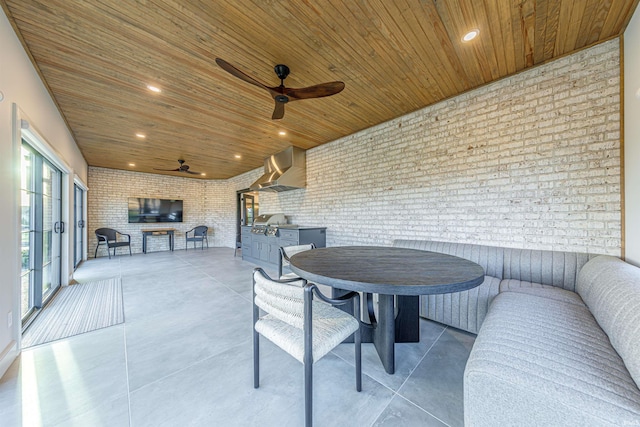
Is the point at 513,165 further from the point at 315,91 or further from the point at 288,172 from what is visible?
the point at 288,172

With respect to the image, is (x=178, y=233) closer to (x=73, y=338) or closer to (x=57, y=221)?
(x=57, y=221)

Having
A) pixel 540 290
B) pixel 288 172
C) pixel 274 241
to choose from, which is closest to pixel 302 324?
pixel 540 290

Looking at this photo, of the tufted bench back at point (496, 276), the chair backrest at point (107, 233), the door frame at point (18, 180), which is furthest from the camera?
the chair backrest at point (107, 233)

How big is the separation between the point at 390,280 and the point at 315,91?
1.92 metres

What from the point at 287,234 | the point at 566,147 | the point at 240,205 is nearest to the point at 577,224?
the point at 566,147

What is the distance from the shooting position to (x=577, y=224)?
7.15 ft

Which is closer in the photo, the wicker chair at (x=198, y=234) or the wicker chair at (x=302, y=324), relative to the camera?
the wicker chair at (x=302, y=324)

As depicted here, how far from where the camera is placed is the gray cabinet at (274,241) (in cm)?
452

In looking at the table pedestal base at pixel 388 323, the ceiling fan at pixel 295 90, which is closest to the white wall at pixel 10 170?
the ceiling fan at pixel 295 90

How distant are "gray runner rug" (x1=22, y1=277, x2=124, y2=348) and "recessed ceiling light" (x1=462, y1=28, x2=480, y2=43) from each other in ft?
14.8

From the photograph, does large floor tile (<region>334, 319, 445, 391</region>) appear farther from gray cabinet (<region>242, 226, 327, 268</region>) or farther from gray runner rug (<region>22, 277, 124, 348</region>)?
gray runner rug (<region>22, 277, 124, 348</region>)

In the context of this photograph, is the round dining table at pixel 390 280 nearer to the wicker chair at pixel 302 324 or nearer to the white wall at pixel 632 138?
the wicker chair at pixel 302 324

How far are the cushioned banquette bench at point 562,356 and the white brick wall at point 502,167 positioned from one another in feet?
2.02

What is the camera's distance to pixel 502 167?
8.52 ft
